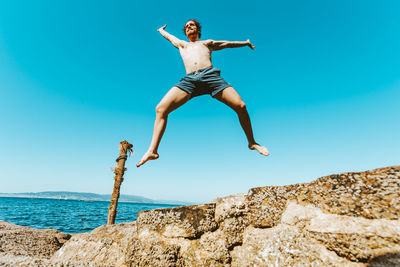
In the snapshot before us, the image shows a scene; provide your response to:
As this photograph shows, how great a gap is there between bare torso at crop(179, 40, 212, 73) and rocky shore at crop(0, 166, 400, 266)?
1915 mm

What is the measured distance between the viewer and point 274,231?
5.98 feet

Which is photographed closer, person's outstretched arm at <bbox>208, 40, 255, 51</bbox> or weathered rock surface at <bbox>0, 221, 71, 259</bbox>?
person's outstretched arm at <bbox>208, 40, 255, 51</bbox>

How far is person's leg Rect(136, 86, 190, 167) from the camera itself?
2.73 meters

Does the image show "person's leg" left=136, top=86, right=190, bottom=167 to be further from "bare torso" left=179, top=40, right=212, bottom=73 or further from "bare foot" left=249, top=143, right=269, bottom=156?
"bare foot" left=249, top=143, right=269, bottom=156

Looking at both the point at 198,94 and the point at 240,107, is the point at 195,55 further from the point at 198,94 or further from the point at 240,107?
the point at 240,107

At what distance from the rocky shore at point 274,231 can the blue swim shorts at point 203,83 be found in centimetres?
145

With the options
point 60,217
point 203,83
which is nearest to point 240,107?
point 203,83

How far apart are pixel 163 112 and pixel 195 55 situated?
1062 mm

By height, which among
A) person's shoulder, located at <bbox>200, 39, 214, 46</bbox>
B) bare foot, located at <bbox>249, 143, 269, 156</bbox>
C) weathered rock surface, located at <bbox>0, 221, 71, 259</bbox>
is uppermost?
person's shoulder, located at <bbox>200, 39, 214, 46</bbox>

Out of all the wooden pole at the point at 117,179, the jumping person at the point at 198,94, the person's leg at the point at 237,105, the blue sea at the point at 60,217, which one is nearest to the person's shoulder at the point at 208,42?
the jumping person at the point at 198,94

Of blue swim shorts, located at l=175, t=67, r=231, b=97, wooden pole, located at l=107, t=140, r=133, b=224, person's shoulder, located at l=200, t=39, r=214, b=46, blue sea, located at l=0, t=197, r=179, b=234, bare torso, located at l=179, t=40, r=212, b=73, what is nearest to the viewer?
blue swim shorts, located at l=175, t=67, r=231, b=97

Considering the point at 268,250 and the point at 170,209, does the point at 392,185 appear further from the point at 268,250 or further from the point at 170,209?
the point at 170,209

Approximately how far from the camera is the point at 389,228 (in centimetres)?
134

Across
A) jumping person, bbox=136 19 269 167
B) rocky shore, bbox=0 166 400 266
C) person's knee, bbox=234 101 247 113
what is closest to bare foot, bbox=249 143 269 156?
jumping person, bbox=136 19 269 167
